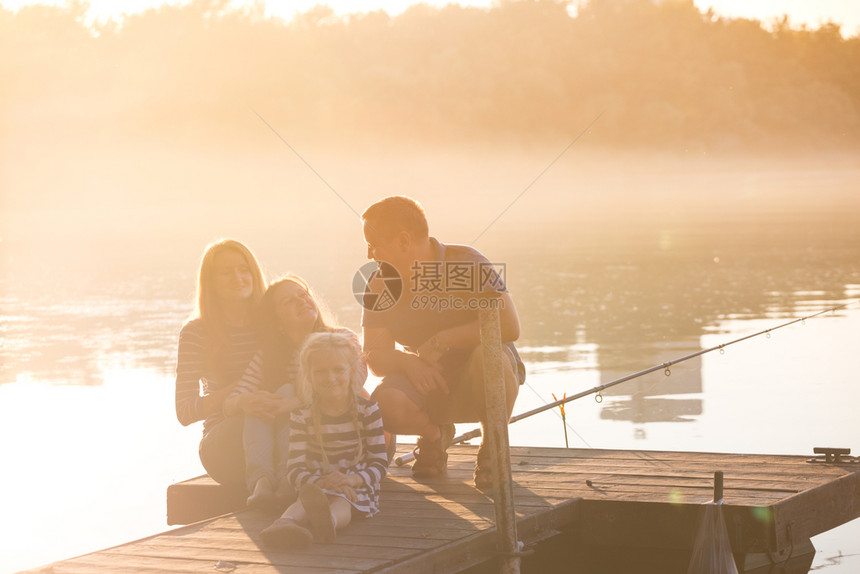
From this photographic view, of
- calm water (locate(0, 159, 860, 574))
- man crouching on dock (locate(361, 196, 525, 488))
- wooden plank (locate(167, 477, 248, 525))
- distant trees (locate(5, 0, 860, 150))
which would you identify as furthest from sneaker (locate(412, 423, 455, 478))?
distant trees (locate(5, 0, 860, 150))

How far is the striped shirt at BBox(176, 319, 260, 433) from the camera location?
4.94m

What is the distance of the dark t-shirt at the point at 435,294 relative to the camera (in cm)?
465

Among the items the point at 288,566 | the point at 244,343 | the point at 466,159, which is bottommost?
the point at 288,566

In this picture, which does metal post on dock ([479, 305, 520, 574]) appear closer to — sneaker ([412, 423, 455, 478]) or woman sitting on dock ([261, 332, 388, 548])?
woman sitting on dock ([261, 332, 388, 548])

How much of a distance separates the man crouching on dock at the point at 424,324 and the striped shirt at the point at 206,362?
→ 53 centimetres

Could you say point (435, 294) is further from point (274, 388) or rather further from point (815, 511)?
point (815, 511)

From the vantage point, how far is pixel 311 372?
4.41 meters

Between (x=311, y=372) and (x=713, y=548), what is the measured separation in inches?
61.1

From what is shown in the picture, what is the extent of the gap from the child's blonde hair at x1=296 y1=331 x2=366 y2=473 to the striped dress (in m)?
0.01

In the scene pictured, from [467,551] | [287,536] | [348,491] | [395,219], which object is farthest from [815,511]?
[287,536]

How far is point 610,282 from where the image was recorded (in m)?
26.9

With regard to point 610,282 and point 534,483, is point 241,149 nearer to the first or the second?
point 610,282

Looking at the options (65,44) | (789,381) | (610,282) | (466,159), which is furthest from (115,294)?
(466,159)

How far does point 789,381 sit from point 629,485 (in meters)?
8.80
